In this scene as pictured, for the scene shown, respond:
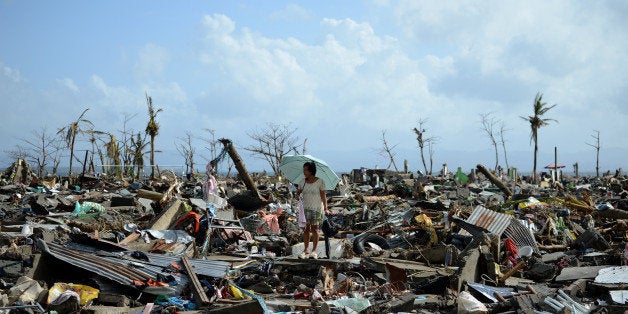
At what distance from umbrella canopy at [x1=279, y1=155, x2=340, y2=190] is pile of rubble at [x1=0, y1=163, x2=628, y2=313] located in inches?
34.5

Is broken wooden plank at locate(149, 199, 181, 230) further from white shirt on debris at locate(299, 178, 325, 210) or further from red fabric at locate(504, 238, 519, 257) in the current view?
red fabric at locate(504, 238, 519, 257)

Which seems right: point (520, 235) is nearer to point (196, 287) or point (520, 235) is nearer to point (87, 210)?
point (196, 287)

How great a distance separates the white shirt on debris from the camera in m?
8.49

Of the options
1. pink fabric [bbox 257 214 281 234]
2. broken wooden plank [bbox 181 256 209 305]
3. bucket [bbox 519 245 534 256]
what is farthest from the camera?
pink fabric [bbox 257 214 281 234]

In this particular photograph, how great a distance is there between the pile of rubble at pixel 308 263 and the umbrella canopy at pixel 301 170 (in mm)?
876

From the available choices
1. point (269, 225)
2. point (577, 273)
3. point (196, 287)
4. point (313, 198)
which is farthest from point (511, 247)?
point (196, 287)

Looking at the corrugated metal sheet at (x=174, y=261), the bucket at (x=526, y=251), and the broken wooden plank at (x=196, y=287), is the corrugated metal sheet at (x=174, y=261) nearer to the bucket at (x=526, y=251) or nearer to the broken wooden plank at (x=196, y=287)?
the broken wooden plank at (x=196, y=287)

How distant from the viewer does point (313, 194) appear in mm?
8500

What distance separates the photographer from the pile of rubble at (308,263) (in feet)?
20.7

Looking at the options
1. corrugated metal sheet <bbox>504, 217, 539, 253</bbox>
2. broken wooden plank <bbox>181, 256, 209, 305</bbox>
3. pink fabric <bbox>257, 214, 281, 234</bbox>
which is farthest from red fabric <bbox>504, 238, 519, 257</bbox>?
broken wooden plank <bbox>181, 256, 209, 305</bbox>

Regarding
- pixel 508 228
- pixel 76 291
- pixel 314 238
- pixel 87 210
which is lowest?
pixel 76 291

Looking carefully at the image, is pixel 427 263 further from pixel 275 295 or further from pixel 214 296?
pixel 214 296

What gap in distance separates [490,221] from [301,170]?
3558 millimetres

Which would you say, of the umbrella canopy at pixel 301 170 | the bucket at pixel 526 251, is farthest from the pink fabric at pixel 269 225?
the bucket at pixel 526 251
